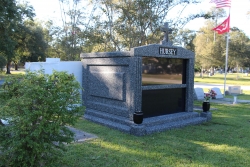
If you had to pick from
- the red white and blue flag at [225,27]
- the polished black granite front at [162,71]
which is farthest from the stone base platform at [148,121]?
the red white and blue flag at [225,27]

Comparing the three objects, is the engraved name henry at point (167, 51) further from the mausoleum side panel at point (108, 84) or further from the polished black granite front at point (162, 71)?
the mausoleum side panel at point (108, 84)

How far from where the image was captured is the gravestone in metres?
6.48

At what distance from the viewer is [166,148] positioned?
4953 millimetres

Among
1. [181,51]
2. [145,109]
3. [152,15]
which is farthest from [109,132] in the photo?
[152,15]

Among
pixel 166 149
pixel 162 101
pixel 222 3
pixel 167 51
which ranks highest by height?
pixel 222 3

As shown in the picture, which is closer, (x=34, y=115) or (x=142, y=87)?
(x=34, y=115)

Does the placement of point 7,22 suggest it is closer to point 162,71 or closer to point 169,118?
point 162,71

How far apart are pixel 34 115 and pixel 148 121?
4.02 m

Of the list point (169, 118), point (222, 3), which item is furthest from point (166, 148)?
point (222, 3)

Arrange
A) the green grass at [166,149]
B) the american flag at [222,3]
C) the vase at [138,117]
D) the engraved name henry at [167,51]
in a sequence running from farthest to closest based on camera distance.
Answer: the american flag at [222,3], the engraved name henry at [167,51], the vase at [138,117], the green grass at [166,149]

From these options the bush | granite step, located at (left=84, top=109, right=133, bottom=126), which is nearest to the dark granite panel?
granite step, located at (left=84, top=109, right=133, bottom=126)

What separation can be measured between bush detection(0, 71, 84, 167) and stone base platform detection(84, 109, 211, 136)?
2839mm

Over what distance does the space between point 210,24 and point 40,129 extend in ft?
136

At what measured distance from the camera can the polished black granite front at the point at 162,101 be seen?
6895mm
